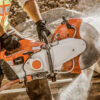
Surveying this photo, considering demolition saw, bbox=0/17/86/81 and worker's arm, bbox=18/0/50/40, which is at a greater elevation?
worker's arm, bbox=18/0/50/40

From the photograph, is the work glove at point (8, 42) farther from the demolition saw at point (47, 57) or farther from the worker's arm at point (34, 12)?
the worker's arm at point (34, 12)

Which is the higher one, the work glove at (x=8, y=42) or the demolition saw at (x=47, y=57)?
the work glove at (x=8, y=42)

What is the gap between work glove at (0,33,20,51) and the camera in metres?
1.25

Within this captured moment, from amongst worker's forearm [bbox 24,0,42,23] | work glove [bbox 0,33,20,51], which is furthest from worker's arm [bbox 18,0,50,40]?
work glove [bbox 0,33,20,51]

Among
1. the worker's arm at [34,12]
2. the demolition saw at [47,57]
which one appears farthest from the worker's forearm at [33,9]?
the demolition saw at [47,57]

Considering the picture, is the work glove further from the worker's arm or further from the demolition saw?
the worker's arm

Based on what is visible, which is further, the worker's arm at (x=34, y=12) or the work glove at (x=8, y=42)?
the worker's arm at (x=34, y=12)

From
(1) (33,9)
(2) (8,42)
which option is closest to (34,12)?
(1) (33,9)

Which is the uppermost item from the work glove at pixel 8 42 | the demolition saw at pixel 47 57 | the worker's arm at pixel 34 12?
the worker's arm at pixel 34 12

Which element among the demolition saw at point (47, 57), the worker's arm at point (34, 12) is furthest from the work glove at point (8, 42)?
the worker's arm at point (34, 12)

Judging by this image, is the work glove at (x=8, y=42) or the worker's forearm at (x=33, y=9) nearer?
the work glove at (x=8, y=42)

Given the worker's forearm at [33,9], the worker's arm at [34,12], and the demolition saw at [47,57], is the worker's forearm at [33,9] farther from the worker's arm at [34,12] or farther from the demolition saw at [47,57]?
the demolition saw at [47,57]

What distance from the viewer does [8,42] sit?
4.08ft

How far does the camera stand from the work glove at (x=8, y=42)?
1.25m
